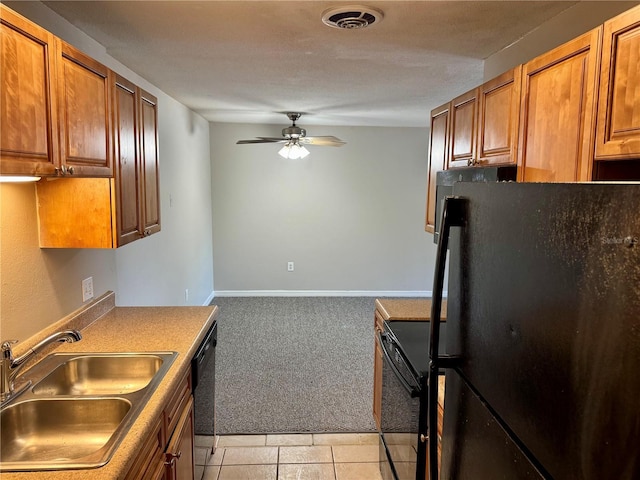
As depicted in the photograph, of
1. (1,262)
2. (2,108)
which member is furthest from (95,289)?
(2,108)

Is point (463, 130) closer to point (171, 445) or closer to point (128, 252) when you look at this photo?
point (171, 445)

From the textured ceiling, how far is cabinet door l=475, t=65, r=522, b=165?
0.32 meters

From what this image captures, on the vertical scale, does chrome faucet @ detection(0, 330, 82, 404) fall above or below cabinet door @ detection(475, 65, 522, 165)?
below

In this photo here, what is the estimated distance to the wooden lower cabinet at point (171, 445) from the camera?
140cm

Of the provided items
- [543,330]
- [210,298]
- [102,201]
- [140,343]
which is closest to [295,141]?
[210,298]

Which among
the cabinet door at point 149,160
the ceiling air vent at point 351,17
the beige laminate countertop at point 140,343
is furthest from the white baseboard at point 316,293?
the ceiling air vent at point 351,17

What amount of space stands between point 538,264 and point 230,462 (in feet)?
7.84

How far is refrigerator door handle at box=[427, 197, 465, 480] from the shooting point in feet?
3.47

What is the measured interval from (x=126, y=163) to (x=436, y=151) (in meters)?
1.78

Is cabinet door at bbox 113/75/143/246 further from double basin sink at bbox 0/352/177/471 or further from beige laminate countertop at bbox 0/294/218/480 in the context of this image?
double basin sink at bbox 0/352/177/471

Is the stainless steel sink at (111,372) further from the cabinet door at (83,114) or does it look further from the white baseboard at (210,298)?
the white baseboard at (210,298)

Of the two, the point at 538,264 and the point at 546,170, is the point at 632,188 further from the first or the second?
the point at 546,170

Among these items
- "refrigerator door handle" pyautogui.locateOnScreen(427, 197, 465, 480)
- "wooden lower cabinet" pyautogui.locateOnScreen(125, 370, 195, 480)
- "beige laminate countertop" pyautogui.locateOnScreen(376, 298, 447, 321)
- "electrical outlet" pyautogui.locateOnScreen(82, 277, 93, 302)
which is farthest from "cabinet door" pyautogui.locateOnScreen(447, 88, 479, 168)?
"electrical outlet" pyautogui.locateOnScreen(82, 277, 93, 302)

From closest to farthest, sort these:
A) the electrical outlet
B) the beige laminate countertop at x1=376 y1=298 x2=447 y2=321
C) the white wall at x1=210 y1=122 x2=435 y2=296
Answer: the electrical outlet, the beige laminate countertop at x1=376 y1=298 x2=447 y2=321, the white wall at x1=210 y1=122 x2=435 y2=296
